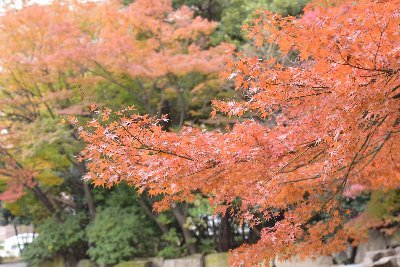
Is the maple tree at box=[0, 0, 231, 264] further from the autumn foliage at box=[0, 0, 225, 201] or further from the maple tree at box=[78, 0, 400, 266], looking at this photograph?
the maple tree at box=[78, 0, 400, 266]

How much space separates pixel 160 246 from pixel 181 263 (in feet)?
5.32

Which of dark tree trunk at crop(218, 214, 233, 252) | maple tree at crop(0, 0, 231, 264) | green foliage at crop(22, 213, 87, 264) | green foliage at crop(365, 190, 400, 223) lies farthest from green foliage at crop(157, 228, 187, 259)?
green foliage at crop(365, 190, 400, 223)

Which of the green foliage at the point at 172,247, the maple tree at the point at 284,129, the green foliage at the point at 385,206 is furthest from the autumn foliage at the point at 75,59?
the maple tree at the point at 284,129

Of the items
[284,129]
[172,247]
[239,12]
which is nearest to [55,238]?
[172,247]

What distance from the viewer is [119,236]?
41.3 ft

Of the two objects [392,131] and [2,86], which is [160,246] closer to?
[2,86]

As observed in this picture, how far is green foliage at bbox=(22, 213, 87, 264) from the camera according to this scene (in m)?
13.4

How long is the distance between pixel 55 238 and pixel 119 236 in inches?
76.8

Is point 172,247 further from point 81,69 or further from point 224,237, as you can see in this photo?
point 81,69

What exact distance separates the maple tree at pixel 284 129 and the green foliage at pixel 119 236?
810 cm

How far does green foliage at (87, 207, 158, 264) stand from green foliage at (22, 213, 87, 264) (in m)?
0.57

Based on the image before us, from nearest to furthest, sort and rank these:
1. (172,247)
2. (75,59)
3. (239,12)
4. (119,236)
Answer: (75,59), (119,236), (172,247), (239,12)

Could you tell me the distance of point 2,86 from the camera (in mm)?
12141

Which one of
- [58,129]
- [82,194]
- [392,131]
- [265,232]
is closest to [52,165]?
[58,129]
